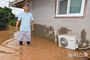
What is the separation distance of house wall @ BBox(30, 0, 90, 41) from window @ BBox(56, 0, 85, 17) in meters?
0.21

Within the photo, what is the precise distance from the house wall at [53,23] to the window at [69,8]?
0.21m

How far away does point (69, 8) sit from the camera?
3051 mm

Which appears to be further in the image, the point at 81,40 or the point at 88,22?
the point at 81,40

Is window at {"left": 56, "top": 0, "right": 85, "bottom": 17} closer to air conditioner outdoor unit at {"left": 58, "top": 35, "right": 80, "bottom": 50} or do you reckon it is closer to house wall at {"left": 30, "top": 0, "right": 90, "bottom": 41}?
house wall at {"left": 30, "top": 0, "right": 90, "bottom": 41}

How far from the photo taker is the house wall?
2602 mm

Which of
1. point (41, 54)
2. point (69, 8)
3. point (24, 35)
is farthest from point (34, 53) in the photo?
point (69, 8)

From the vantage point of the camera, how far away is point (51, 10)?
3793mm

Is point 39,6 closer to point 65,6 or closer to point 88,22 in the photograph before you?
point 65,6

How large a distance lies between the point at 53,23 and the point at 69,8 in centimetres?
115

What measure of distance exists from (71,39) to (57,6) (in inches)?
75.9

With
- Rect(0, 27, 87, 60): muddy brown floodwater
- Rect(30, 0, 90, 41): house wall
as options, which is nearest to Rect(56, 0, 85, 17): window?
Rect(30, 0, 90, 41): house wall

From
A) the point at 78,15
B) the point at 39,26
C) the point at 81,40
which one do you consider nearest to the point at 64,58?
the point at 81,40

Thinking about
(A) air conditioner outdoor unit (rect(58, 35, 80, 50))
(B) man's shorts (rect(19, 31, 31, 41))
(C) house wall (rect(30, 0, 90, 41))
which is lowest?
(A) air conditioner outdoor unit (rect(58, 35, 80, 50))

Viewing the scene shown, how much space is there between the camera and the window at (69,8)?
2705 mm
